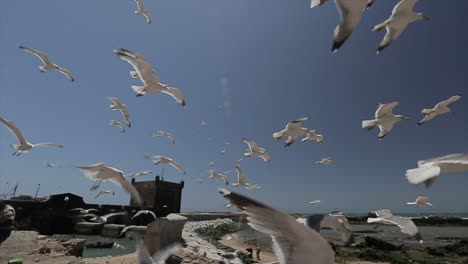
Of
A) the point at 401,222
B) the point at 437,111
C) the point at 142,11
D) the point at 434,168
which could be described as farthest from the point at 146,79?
the point at 437,111

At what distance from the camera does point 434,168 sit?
3.76m

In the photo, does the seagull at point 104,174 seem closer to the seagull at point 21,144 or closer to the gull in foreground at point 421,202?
the seagull at point 21,144

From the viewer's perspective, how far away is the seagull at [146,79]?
7.50m

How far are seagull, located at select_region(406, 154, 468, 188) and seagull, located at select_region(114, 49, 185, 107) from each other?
6.13 m

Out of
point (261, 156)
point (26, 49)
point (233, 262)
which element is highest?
point (26, 49)

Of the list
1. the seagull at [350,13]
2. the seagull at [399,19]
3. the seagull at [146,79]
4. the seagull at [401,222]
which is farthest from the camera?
the seagull at [146,79]

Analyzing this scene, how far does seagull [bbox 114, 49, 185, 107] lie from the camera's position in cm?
750

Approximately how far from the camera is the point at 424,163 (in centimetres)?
415

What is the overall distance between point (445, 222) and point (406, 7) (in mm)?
84637

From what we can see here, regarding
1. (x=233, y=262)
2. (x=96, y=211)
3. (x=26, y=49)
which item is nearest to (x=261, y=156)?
(x=233, y=262)

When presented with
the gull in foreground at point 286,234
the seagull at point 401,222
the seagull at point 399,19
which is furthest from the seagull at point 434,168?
the seagull at point 399,19

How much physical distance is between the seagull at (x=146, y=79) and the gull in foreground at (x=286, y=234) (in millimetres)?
5641

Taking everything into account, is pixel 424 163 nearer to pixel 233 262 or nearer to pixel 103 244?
pixel 233 262

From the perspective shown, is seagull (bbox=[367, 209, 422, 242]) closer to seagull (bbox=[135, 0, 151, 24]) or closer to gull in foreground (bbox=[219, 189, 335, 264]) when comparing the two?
gull in foreground (bbox=[219, 189, 335, 264])
